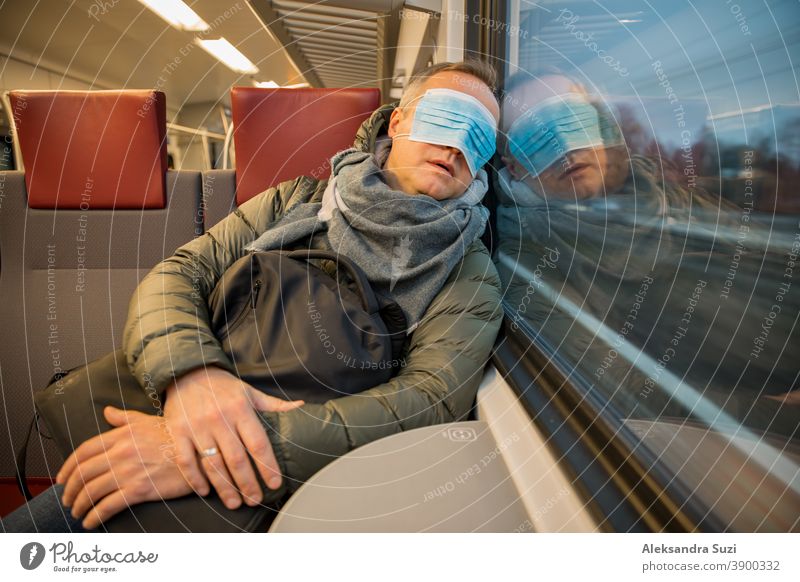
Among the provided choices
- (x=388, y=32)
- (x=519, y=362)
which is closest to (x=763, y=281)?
(x=519, y=362)

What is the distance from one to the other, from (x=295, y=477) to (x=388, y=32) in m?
1.75

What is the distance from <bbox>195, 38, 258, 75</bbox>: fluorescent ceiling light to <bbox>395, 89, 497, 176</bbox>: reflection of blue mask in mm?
4624

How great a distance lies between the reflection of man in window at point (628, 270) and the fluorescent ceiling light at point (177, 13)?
2884mm

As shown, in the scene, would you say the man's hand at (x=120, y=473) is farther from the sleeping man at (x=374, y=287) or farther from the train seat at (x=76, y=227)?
the train seat at (x=76, y=227)

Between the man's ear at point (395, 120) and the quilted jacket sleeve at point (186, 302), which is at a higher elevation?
the man's ear at point (395, 120)

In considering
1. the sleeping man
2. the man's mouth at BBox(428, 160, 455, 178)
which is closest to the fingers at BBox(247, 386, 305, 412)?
the sleeping man

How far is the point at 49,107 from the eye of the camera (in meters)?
1.34

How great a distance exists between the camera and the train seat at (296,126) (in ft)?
4.42

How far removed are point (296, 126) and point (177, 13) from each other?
2.97 m

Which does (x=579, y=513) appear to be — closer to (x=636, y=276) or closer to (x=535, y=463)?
(x=535, y=463)

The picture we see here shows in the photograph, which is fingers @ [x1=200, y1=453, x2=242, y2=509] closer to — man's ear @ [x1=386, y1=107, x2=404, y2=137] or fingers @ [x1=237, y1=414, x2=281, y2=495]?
→ fingers @ [x1=237, y1=414, x2=281, y2=495]

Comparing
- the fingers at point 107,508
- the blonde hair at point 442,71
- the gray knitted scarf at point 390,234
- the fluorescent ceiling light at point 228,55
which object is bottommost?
the fingers at point 107,508

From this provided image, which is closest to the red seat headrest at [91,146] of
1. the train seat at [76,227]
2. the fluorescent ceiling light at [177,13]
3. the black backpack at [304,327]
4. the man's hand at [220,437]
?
the train seat at [76,227]

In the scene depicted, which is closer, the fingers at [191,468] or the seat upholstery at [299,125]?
the fingers at [191,468]
